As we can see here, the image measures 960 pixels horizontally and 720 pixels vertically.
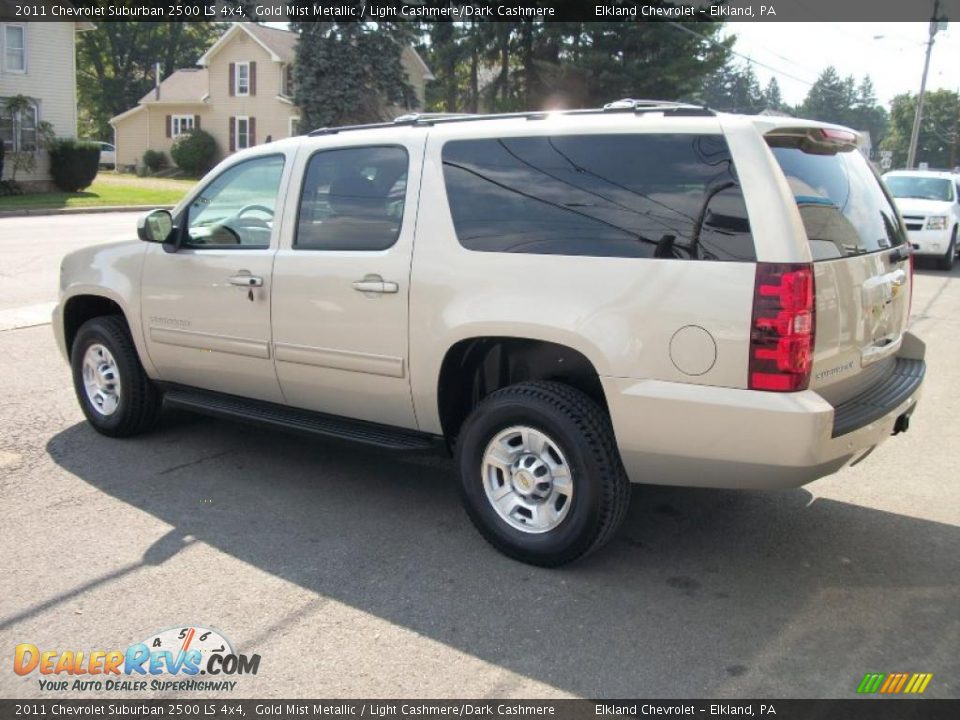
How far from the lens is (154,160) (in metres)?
48.2

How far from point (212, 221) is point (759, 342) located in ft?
11.0

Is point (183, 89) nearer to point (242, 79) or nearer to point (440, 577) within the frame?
point (242, 79)

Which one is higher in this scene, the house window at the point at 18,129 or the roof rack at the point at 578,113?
the house window at the point at 18,129

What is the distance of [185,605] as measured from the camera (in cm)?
366

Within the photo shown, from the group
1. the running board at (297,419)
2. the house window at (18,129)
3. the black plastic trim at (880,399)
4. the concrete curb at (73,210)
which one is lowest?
the concrete curb at (73,210)

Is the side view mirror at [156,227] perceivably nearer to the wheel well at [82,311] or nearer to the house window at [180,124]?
the wheel well at [82,311]

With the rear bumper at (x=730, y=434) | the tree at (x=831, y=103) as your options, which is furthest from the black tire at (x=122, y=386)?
the tree at (x=831, y=103)

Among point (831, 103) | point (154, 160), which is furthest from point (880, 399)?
point (831, 103)

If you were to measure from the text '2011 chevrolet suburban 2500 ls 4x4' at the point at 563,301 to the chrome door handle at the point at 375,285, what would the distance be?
1 centimetres

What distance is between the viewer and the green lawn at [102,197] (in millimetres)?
26297

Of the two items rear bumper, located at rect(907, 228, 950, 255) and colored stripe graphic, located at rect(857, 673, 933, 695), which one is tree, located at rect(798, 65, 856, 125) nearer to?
rear bumper, located at rect(907, 228, 950, 255)

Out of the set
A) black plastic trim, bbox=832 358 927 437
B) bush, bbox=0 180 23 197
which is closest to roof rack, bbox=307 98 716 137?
black plastic trim, bbox=832 358 927 437

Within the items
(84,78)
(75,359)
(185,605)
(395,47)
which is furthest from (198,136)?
(185,605)

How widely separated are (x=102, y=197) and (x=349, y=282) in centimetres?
2825
